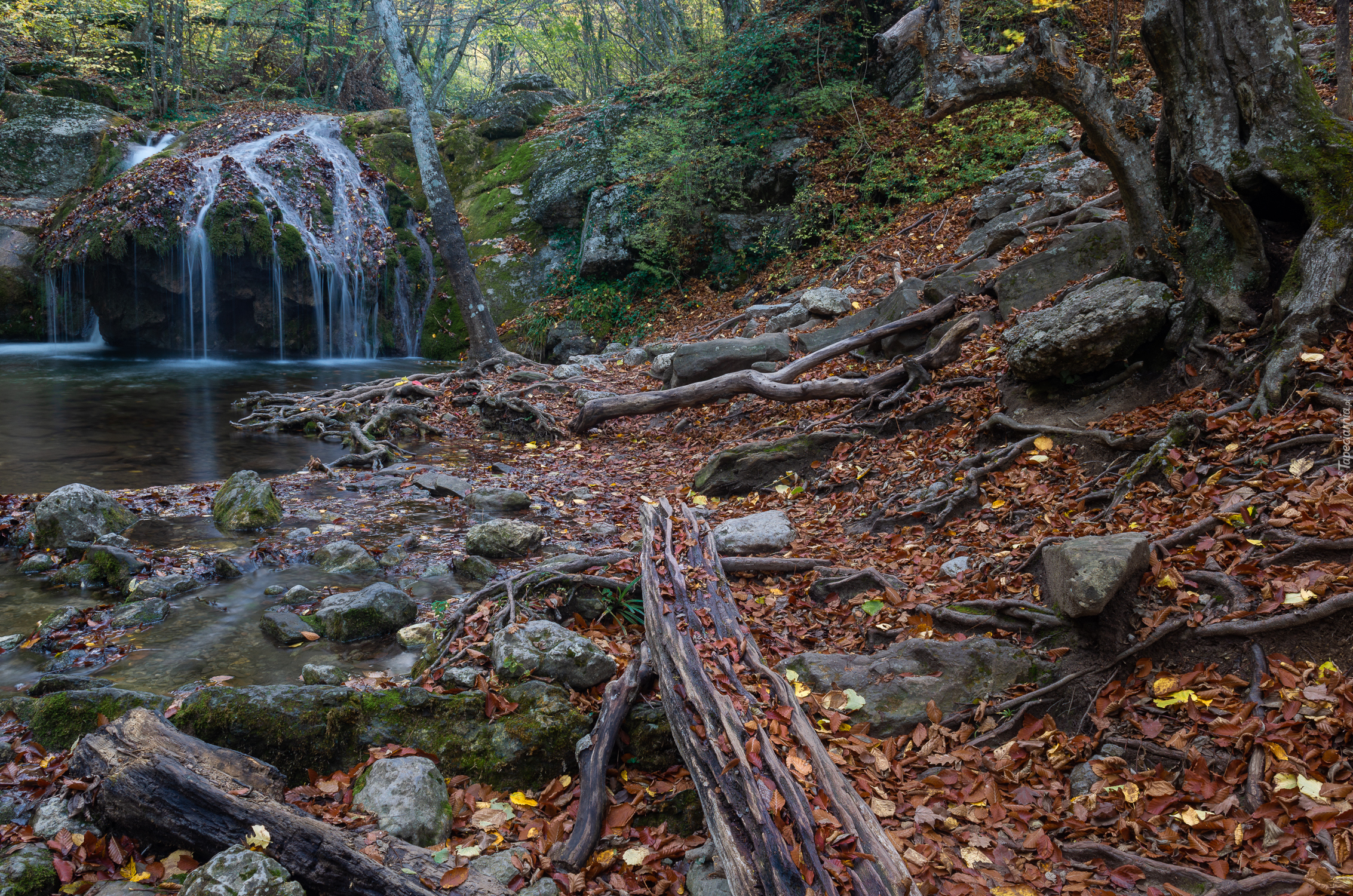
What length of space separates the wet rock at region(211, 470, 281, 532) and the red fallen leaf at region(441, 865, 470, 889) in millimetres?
4759

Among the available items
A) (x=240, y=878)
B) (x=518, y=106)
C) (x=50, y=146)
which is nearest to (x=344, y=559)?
(x=240, y=878)

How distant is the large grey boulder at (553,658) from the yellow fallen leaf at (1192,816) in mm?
2456

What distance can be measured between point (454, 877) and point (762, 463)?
4.90 meters

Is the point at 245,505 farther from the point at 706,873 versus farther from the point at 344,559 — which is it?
the point at 706,873

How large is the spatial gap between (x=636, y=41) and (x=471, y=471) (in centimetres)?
2358

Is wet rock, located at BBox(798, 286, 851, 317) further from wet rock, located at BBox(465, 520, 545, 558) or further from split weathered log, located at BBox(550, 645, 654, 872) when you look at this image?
split weathered log, located at BBox(550, 645, 654, 872)

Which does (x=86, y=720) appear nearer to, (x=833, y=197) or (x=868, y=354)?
(x=868, y=354)

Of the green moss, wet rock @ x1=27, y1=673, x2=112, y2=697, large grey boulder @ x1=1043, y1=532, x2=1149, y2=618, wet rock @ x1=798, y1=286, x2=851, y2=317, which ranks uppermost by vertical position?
the green moss

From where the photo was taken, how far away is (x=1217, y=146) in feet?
17.0

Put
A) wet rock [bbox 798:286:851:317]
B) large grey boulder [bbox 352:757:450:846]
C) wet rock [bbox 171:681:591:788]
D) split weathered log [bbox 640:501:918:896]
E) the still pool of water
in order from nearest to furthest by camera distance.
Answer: split weathered log [bbox 640:501:918:896] → large grey boulder [bbox 352:757:450:846] → wet rock [bbox 171:681:591:788] → the still pool of water → wet rock [bbox 798:286:851:317]

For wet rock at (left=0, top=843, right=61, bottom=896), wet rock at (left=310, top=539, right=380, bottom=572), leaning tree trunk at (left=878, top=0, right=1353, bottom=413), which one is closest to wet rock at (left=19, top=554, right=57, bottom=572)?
wet rock at (left=310, top=539, right=380, bottom=572)

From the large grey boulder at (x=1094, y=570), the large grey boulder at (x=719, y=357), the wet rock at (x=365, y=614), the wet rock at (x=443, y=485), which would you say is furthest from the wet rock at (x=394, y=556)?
the large grey boulder at (x=1094, y=570)

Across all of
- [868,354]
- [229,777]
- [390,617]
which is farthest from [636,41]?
[229,777]

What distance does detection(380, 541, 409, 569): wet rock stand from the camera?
5.67m
